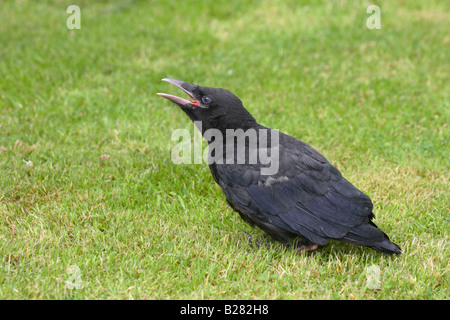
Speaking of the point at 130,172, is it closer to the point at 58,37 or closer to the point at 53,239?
the point at 53,239

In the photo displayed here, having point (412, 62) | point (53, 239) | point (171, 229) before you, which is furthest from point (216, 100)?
point (412, 62)

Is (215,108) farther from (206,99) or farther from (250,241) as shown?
(250,241)

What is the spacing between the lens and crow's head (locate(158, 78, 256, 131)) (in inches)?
157

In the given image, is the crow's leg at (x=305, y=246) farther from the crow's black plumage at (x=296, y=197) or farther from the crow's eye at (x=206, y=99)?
the crow's eye at (x=206, y=99)

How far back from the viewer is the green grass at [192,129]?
141 inches

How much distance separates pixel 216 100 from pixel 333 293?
1768mm

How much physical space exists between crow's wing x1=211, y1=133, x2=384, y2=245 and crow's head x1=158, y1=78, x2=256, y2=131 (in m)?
0.40

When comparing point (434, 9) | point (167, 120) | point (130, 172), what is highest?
point (434, 9)

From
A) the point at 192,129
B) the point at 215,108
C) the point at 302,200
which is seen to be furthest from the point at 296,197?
the point at 192,129

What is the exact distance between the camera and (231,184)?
3807 millimetres

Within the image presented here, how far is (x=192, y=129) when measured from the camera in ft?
19.8

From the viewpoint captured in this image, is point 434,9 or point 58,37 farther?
point 434,9

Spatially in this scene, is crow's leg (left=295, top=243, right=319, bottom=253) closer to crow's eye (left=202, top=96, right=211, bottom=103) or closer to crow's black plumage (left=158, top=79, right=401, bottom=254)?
crow's black plumage (left=158, top=79, right=401, bottom=254)

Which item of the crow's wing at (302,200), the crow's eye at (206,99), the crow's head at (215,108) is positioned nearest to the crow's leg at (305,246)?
the crow's wing at (302,200)
